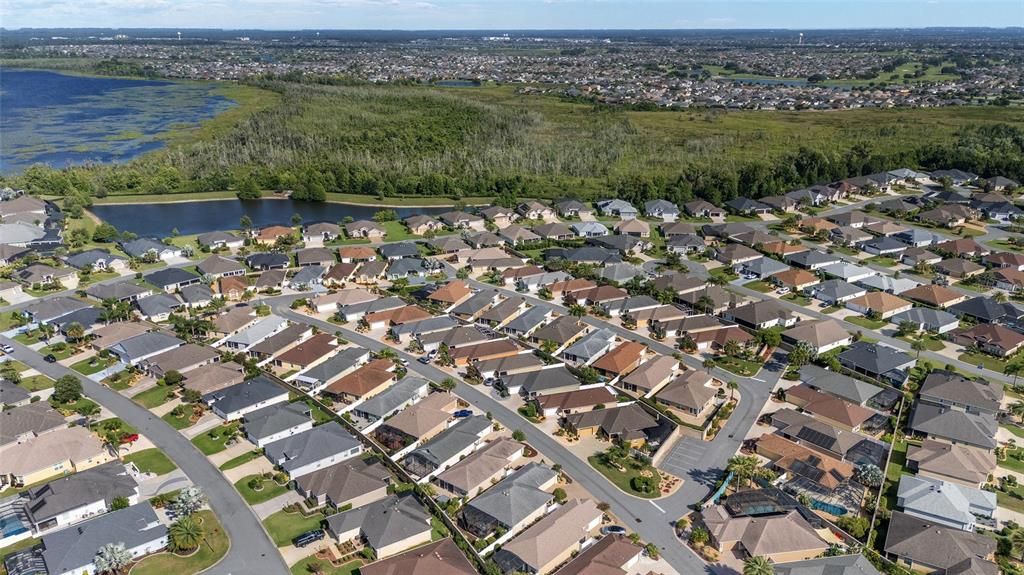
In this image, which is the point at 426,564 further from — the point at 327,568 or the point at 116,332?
the point at 116,332

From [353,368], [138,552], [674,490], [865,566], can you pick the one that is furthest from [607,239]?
[138,552]

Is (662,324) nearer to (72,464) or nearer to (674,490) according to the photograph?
(674,490)

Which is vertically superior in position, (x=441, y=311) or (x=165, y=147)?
(x=165, y=147)

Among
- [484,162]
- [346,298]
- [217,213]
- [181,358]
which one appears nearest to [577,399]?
[346,298]

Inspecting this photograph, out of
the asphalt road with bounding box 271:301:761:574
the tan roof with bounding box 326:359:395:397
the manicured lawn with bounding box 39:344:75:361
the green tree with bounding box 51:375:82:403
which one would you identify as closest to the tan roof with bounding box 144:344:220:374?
the green tree with bounding box 51:375:82:403

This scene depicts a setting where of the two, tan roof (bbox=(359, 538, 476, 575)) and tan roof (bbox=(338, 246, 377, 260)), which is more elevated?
tan roof (bbox=(338, 246, 377, 260))

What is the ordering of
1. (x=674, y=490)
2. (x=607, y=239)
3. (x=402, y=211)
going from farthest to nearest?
(x=402, y=211) → (x=607, y=239) → (x=674, y=490)

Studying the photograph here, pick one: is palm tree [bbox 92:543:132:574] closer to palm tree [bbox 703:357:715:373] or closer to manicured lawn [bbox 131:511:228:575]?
manicured lawn [bbox 131:511:228:575]
